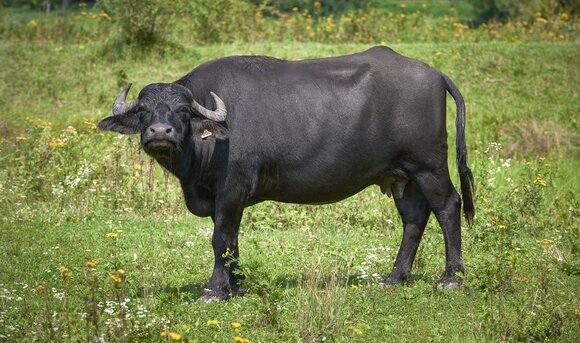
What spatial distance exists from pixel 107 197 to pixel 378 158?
11.3 ft

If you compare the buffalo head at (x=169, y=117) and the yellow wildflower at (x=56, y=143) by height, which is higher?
the buffalo head at (x=169, y=117)

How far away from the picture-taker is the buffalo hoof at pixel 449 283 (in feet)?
22.7

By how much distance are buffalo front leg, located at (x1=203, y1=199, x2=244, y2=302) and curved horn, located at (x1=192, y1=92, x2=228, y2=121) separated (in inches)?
26.2

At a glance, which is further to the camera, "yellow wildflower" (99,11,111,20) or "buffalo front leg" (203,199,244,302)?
"yellow wildflower" (99,11,111,20)

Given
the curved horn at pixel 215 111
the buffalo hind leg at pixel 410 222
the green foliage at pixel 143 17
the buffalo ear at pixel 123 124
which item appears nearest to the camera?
the curved horn at pixel 215 111

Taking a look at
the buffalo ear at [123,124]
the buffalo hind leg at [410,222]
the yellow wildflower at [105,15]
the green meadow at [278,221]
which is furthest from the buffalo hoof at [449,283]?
the yellow wildflower at [105,15]

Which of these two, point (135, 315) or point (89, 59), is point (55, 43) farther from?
point (135, 315)

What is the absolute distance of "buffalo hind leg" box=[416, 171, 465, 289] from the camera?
6.98 metres

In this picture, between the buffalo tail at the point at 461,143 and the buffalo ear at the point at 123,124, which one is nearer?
the buffalo ear at the point at 123,124

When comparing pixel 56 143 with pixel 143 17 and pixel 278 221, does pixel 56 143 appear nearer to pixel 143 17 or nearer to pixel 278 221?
pixel 278 221

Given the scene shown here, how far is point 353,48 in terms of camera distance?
14.8m

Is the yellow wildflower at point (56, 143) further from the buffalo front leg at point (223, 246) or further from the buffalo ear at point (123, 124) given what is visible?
the buffalo front leg at point (223, 246)

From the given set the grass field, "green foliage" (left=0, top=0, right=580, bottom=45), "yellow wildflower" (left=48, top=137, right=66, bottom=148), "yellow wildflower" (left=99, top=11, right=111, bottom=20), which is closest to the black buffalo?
the grass field

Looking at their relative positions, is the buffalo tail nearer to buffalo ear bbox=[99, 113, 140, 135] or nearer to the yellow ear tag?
the yellow ear tag
